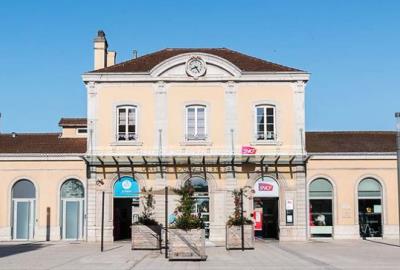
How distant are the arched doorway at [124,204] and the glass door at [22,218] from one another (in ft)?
13.1

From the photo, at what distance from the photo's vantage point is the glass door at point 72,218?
102 ft

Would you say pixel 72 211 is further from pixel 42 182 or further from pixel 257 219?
pixel 257 219

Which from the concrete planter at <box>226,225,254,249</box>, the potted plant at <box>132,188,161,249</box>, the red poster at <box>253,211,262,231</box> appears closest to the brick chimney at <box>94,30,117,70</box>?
the red poster at <box>253,211,262,231</box>

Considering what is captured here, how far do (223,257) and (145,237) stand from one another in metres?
4.35

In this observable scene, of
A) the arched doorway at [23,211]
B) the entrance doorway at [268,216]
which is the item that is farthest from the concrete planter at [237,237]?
the arched doorway at [23,211]

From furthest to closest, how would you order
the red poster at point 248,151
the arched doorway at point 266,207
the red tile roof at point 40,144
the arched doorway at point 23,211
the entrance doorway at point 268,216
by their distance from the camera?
the red tile roof at point 40,144 < the arched doorway at point 23,211 < the entrance doorway at point 268,216 < the arched doorway at point 266,207 < the red poster at point 248,151

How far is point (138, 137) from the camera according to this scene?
99.2ft

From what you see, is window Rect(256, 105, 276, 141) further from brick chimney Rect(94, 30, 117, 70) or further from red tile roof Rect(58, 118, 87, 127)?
red tile roof Rect(58, 118, 87, 127)

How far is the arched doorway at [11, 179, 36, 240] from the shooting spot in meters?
31.2

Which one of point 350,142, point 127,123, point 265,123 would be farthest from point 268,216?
point 127,123

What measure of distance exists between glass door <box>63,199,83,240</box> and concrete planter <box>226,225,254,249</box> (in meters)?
9.03

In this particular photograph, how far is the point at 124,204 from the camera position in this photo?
31656mm

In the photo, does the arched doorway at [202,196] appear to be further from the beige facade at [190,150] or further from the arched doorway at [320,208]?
the arched doorway at [320,208]

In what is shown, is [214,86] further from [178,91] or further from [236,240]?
[236,240]
